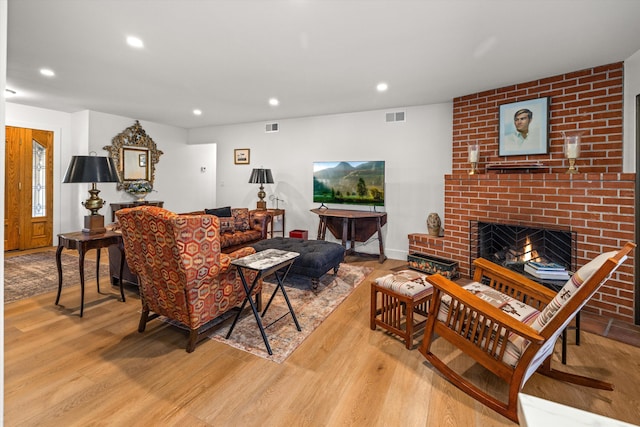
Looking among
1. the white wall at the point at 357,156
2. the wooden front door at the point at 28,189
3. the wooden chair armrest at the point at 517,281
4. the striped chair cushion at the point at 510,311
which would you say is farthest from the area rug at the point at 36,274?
the wooden chair armrest at the point at 517,281

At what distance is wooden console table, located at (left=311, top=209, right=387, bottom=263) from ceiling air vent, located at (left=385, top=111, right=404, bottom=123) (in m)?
1.50

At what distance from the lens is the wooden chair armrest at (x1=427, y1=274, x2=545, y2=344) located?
1.52 meters

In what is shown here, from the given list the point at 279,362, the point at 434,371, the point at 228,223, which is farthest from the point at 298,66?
the point at 434,371

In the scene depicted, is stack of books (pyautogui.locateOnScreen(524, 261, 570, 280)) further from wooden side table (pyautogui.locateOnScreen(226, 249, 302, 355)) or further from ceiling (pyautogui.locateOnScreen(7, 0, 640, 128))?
wooden side table (pyautogui.locateOnScreen(226, 249, 302, 355))

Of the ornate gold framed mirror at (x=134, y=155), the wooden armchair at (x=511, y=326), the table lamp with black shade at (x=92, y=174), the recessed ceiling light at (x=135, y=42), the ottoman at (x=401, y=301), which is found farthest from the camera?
the ornate gold framed mirror at (x=134, y=155)

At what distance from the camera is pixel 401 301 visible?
2.37 m

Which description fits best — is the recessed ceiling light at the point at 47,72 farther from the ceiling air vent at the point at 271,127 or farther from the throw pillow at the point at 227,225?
the ceiling air vent at the point at 271,127

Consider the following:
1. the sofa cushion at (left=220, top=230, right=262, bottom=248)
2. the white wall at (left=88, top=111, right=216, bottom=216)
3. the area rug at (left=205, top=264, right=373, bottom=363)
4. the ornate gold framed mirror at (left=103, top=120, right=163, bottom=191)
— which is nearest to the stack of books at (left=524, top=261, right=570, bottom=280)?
the area rug at (left=205, top=264, right=373, bottom=363)

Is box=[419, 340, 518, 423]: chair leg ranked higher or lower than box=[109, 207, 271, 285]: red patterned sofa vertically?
lower

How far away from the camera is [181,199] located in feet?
22.8

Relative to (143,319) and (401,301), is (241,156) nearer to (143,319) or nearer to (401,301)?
(143,319)

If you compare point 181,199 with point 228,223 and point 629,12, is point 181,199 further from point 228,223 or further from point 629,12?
point 629,12

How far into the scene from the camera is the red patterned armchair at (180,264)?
2.04 meters

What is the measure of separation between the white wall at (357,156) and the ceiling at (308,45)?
65cm
